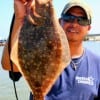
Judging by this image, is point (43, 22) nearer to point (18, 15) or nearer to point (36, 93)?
point (18, 15)

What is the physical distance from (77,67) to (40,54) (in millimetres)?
1529

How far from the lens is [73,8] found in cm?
417

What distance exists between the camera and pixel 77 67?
163 inches

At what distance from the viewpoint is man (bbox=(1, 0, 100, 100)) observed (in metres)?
4.02

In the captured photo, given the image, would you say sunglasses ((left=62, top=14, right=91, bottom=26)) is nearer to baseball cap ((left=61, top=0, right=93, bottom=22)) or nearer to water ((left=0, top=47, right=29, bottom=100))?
baseball cap ((left=61, top=0, right=93, bottom=22))

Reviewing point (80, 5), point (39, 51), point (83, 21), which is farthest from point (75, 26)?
point (39, 51)

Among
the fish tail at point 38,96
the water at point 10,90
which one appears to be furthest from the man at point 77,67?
the water at point 10,90

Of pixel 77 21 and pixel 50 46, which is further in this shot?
pixel 77 21

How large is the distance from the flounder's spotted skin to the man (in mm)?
1332

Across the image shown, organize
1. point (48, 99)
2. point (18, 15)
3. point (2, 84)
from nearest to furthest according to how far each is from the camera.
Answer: point (18, 15) < point (48, 99) < point (2, 84)

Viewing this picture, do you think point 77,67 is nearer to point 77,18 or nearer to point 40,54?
point 77,18

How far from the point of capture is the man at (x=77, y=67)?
13.2 feet

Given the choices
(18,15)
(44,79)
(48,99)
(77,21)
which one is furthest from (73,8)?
(44,79)

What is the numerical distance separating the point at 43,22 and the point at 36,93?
523mm
